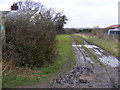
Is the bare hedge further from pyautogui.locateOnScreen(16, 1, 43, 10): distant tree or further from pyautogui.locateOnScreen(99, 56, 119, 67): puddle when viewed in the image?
pyautogui.locateOnScreen(16, 1, 43, 10): distant tree

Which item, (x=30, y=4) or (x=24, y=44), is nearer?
(x=24, y=44)

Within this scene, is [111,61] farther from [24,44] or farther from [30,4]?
[30,4]

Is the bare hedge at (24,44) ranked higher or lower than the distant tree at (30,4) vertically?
lower

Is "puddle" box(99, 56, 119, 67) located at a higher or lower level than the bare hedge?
lower

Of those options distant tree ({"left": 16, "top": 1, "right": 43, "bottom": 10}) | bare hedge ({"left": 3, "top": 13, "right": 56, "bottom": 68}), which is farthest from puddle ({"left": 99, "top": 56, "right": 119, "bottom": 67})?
distant tree ({"left": 16, "top": 1, "right": 43, "bottom": 10})

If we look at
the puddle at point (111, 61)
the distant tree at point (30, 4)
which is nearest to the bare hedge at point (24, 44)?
the puddle at point (111, 61)

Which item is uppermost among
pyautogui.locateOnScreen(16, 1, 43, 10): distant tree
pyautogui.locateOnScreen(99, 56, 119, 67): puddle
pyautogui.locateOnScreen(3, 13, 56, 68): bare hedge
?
pyautogui.locateOnScreen(16, 1, 43, 10): distant tree

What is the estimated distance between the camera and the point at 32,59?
7.00 meters

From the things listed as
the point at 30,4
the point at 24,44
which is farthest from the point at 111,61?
the point at 30,4

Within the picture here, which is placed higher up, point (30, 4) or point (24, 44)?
point (30, 4)

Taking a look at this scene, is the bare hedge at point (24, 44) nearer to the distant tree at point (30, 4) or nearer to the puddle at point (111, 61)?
the puddle at point (111, 61)

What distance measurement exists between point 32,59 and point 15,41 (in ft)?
→ 3.81

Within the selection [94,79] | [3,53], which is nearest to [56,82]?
[94,79]

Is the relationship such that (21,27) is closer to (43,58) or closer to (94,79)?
(43,58)
